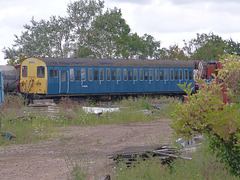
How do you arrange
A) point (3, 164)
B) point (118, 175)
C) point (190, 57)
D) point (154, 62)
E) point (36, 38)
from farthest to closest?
point (190, 57) < point (36, 38) < point (154, 62) < point (3, 164) < point (118, 175)

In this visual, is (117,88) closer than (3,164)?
No

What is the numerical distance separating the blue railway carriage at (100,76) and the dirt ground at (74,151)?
9.72 meters

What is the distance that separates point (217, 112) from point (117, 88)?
70.1ft

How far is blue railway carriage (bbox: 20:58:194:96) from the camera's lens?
24109 mm

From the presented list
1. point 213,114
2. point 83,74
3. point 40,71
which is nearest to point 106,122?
point 83,74

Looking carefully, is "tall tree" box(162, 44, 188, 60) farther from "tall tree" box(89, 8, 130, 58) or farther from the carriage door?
the carriage door

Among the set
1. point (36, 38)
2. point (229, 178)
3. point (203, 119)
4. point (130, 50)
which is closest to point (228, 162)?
point (229, 178)

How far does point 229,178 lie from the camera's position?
21.0 ft

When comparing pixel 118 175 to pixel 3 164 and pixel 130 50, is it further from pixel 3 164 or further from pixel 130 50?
pixel 130 50

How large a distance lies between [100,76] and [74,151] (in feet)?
52.7

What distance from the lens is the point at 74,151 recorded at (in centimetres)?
1012

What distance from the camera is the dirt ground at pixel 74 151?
783 centimetres

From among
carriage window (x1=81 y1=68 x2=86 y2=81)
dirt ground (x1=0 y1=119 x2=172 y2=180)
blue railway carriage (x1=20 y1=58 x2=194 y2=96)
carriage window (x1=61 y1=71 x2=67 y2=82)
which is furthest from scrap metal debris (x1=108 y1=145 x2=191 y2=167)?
carriage window (x1=81 y1=68 x2=86 y2=81)

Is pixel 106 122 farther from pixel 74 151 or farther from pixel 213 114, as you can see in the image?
pixel 213 114
